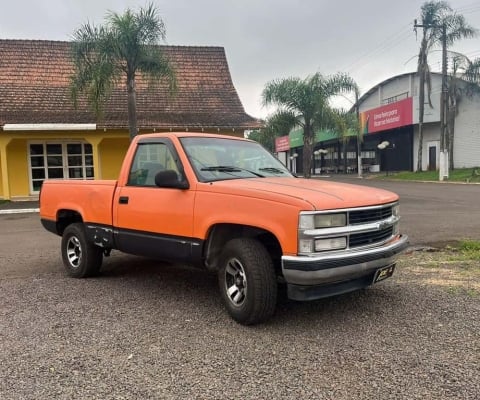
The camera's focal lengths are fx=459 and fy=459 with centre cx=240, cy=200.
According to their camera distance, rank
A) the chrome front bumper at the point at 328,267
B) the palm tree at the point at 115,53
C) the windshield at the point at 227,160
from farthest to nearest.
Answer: the palm tree at the point at 115,53
the windshield at the point at 227,160
the chrome front bumper at the point at 328,267

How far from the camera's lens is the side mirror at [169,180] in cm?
473

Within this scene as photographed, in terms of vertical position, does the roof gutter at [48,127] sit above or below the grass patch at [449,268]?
above

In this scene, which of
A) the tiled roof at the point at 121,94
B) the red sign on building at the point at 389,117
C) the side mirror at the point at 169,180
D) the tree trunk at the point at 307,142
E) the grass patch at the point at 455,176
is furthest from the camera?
the red sign on building at the point at 389,117

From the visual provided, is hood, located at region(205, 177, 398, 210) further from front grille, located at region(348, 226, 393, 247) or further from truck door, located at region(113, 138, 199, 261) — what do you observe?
truck door, located at region(113, 138, 199, 261)

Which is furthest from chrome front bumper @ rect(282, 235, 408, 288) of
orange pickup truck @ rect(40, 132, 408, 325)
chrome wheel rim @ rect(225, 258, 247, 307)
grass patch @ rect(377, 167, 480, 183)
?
grass patch @ rect(377, 167, 480, 183)

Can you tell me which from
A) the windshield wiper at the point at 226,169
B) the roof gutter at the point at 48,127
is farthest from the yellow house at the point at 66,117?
the windshield wiper at the point at 226,169

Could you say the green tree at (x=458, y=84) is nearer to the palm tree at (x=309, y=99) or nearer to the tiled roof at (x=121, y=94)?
the palm tree at (x=309, y=99)

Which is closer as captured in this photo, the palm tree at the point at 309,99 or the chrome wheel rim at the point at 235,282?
the chrome wheel rim at the point at 235,282

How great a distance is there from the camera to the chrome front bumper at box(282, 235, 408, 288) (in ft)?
12.6

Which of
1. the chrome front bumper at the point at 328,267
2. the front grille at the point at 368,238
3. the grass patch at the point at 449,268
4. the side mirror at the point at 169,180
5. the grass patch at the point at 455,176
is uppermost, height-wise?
the side mirror at the point at 169,180

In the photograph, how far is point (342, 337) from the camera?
4.04 meters

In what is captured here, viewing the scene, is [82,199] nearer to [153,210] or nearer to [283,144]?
[153,210]

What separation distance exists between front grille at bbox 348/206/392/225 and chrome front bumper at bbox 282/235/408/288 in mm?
268

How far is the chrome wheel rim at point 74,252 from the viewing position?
249 inches
